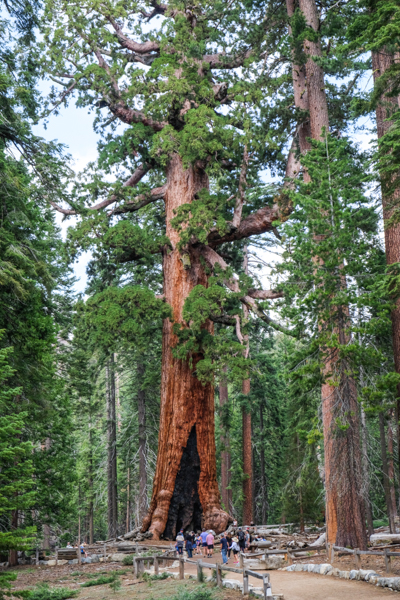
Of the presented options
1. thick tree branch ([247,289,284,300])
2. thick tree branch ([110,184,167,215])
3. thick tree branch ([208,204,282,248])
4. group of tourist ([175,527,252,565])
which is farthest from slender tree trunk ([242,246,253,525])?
group of tourist ([175,527,252,565])

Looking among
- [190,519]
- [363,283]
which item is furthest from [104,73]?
[190,519]

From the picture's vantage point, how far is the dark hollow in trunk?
15922 millimetres

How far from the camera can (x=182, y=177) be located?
19.1 metres

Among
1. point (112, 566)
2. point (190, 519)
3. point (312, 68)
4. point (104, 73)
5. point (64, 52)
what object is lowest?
point (112, 566)

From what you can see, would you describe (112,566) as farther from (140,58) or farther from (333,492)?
(140,58)

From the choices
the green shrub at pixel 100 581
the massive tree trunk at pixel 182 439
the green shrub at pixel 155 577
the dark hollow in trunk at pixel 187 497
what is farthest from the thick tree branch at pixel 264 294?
the green shrub at pixel 100 581

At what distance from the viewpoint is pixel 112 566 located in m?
15.3

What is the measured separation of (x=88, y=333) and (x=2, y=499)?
944cm

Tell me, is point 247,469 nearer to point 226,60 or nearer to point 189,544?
point 189,544

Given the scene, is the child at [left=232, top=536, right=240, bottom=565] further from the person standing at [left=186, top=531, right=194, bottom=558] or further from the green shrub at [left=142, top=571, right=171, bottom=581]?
the green shrub at [left=142, top=571, right=171, bottom=581]

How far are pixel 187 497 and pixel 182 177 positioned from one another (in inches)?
408

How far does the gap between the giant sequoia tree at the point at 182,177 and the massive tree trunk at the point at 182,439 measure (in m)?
0.03

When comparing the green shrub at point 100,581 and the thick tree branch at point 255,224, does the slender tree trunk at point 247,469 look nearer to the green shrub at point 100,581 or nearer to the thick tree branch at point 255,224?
the thick tree branch at point 255,224

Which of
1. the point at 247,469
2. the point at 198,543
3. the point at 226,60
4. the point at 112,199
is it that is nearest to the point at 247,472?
the point at 247,469
